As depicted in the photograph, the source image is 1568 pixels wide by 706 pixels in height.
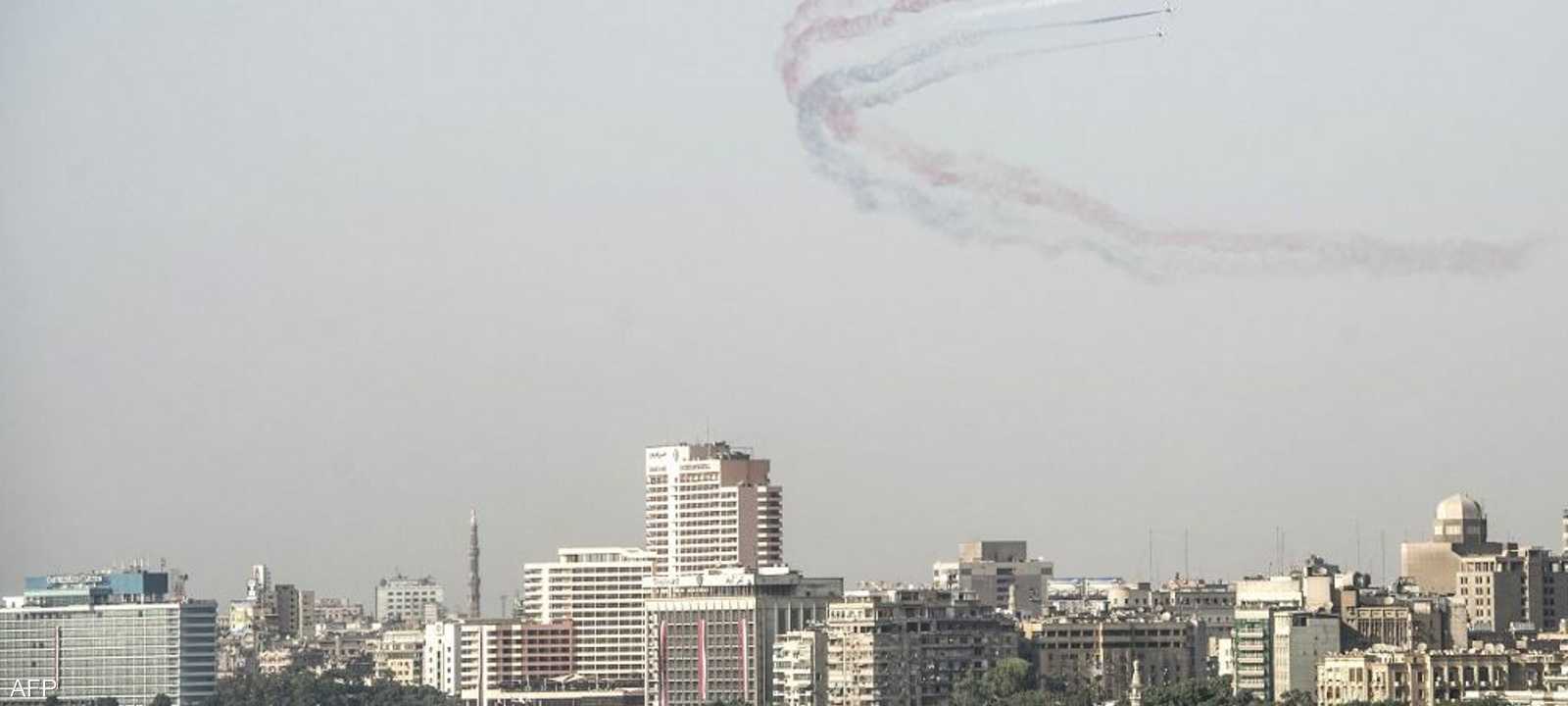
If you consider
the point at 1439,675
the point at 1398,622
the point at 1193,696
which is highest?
the point at 1398,622

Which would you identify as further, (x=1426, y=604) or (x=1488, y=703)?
(x=1426, y=604)

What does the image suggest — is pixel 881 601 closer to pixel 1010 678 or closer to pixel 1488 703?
pixel 1010 678

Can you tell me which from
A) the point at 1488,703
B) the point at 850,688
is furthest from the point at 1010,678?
the point at 1488,703

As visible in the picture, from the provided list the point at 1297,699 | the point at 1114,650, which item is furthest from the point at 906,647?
the point at 1297,699

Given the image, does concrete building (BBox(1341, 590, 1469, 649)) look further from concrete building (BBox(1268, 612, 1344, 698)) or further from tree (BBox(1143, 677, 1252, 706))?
tree (BBox(1143, 677, 1252, 706))

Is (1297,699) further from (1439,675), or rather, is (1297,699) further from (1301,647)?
(1301,647)

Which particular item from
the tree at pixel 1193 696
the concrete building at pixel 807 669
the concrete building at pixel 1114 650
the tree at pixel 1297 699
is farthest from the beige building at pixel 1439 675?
the concrete building at pixel 807 669

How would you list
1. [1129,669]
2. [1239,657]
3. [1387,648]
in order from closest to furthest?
[1387,648] → [1239,657] → [1129,669]
